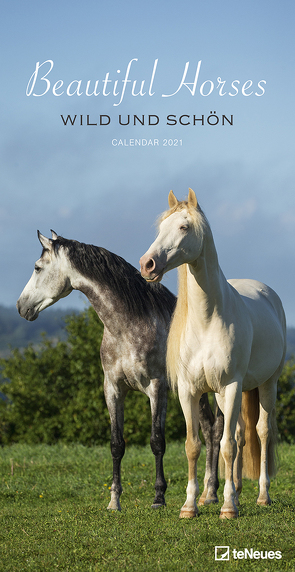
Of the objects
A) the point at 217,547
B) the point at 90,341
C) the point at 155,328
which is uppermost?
the point at 90,341

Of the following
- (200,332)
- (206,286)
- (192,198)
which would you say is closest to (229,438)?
(200,332)

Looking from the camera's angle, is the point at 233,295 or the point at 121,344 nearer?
the point at 233,295

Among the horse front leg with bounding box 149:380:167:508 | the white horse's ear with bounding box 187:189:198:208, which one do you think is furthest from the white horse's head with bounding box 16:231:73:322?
the white horse's ear with bounding box 187:189:198:208

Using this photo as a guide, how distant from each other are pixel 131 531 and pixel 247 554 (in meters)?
1.15

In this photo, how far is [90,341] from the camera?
14.5 metres

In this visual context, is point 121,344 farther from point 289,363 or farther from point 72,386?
point 289,363

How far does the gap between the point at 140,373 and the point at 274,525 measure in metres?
2.18

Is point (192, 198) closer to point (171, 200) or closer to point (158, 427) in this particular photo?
point (171, 200)

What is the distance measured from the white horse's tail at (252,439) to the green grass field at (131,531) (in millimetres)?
416

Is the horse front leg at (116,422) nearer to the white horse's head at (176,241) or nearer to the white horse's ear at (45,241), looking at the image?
the white horse's ear at (45,241)

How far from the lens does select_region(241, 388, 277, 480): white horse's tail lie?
6633mm

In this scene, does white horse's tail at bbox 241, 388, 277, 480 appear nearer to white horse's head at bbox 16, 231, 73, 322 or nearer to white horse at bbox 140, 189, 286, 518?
white horse at bbox 140, 189, 286, 518

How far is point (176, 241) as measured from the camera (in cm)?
477

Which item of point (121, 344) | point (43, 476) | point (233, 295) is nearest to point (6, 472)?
point (43, 476)
